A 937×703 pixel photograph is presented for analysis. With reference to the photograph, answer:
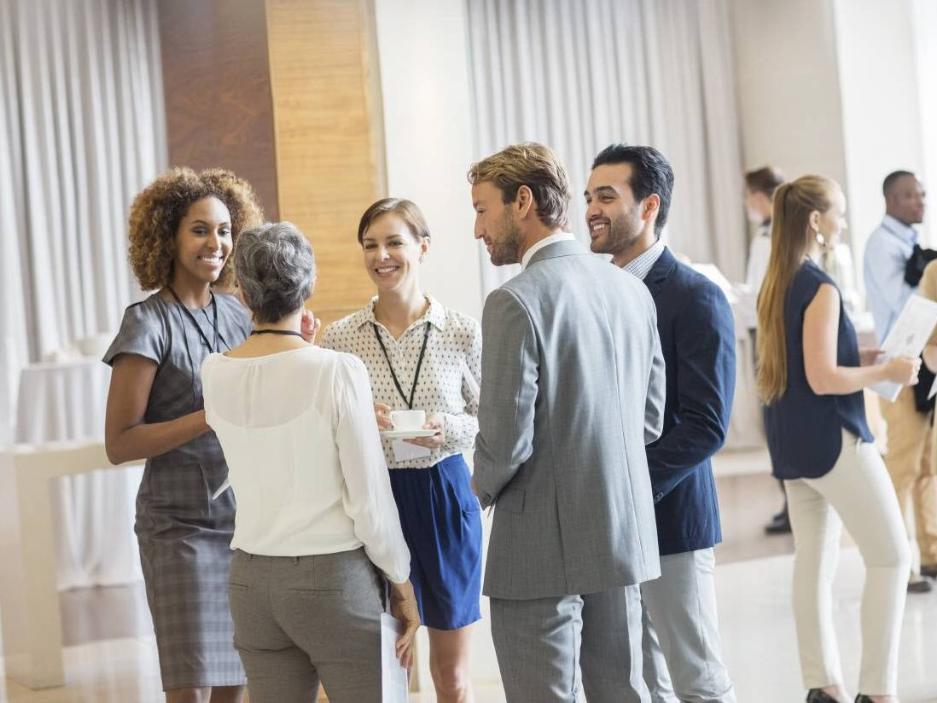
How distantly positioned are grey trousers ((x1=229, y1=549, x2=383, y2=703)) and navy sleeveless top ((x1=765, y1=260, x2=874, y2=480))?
1.56m

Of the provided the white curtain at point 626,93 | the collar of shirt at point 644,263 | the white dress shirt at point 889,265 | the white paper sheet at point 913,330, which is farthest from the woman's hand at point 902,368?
the white curtain at point 626,93

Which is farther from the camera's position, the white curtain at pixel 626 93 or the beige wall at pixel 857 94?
the white curtain at pixel 626 93

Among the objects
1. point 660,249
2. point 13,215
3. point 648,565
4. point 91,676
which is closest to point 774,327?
point 660,249

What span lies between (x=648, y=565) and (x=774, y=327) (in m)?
1.36

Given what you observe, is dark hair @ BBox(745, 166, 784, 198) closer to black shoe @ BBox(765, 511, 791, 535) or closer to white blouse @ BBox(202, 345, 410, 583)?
black shoe @ BBox(765, 511, 791, 535)

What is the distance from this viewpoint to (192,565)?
2773 mm

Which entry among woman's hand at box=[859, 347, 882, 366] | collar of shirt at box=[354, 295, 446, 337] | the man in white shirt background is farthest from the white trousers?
the man in white shirt background

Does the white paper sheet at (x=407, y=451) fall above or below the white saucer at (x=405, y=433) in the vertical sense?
below

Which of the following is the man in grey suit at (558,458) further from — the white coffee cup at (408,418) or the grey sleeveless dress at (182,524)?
the grey sleeveless dress at (182,524)

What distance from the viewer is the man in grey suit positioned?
7.24 ft

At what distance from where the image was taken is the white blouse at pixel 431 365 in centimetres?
304

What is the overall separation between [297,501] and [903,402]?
3.67 meters

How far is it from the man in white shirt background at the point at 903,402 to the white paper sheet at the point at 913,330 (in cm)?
154

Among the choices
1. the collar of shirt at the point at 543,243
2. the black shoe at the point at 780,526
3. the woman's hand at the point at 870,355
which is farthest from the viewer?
the black shoe at the point at 780,526
